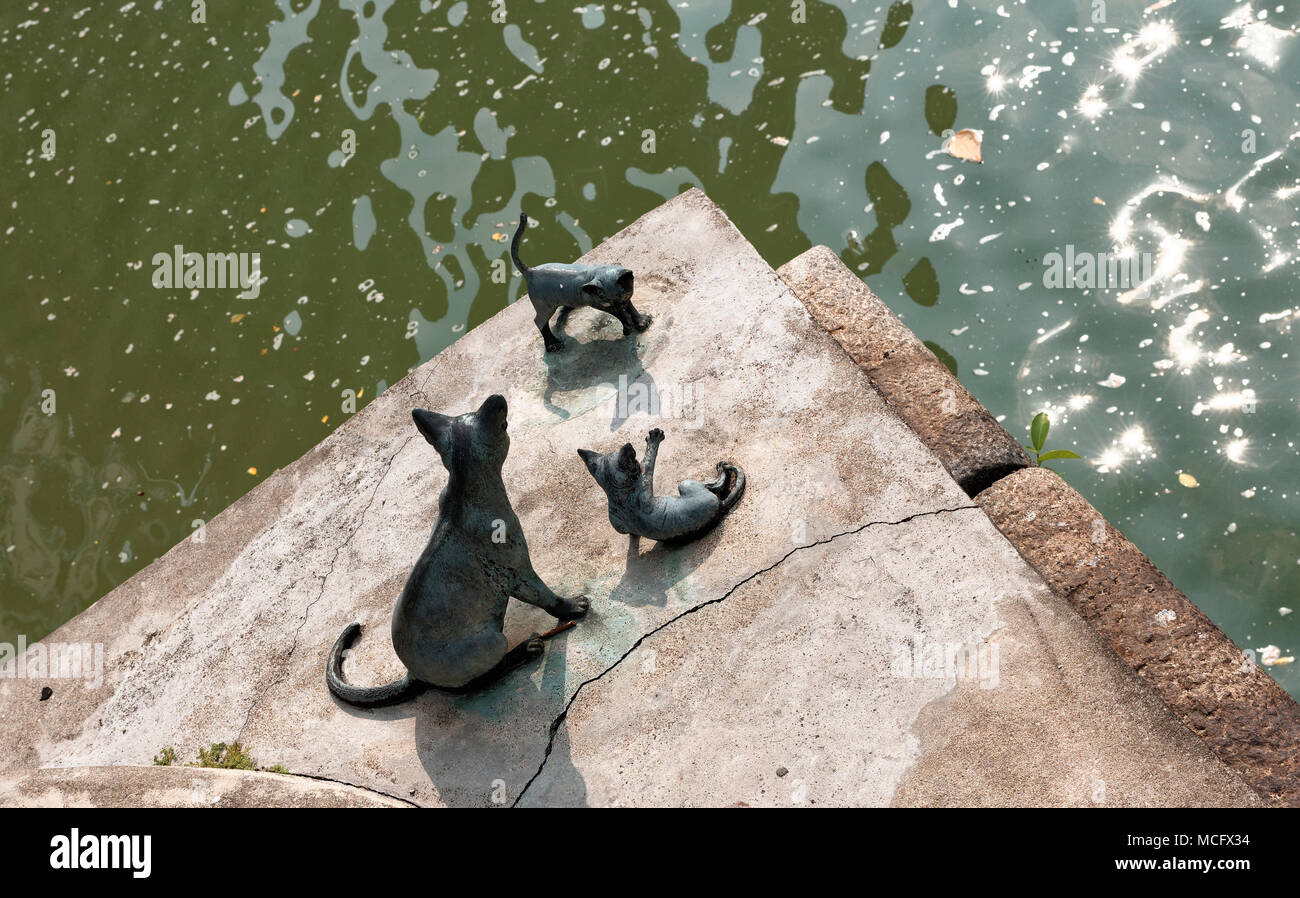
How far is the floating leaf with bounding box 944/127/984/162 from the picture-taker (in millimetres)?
7371

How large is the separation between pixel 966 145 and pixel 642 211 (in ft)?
7.53

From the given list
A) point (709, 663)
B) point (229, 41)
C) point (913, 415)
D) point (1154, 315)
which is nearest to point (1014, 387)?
point (1154, 315)

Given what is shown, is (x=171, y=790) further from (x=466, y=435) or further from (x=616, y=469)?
(x=616, y=469)

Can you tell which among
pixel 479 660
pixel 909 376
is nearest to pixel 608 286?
pixel 909 376

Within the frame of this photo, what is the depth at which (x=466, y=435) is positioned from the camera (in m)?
4.04

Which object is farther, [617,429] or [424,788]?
[617,429]

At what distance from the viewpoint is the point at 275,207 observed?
326 inches

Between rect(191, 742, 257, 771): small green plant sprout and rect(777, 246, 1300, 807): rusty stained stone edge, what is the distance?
3.32 meters

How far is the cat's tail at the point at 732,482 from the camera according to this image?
15.9 ft

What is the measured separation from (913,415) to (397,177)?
4.85 meters

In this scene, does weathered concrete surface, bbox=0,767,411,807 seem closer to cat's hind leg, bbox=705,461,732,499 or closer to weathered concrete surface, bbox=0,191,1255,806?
weathered concrete surface, bbox=0,191,1255,806
